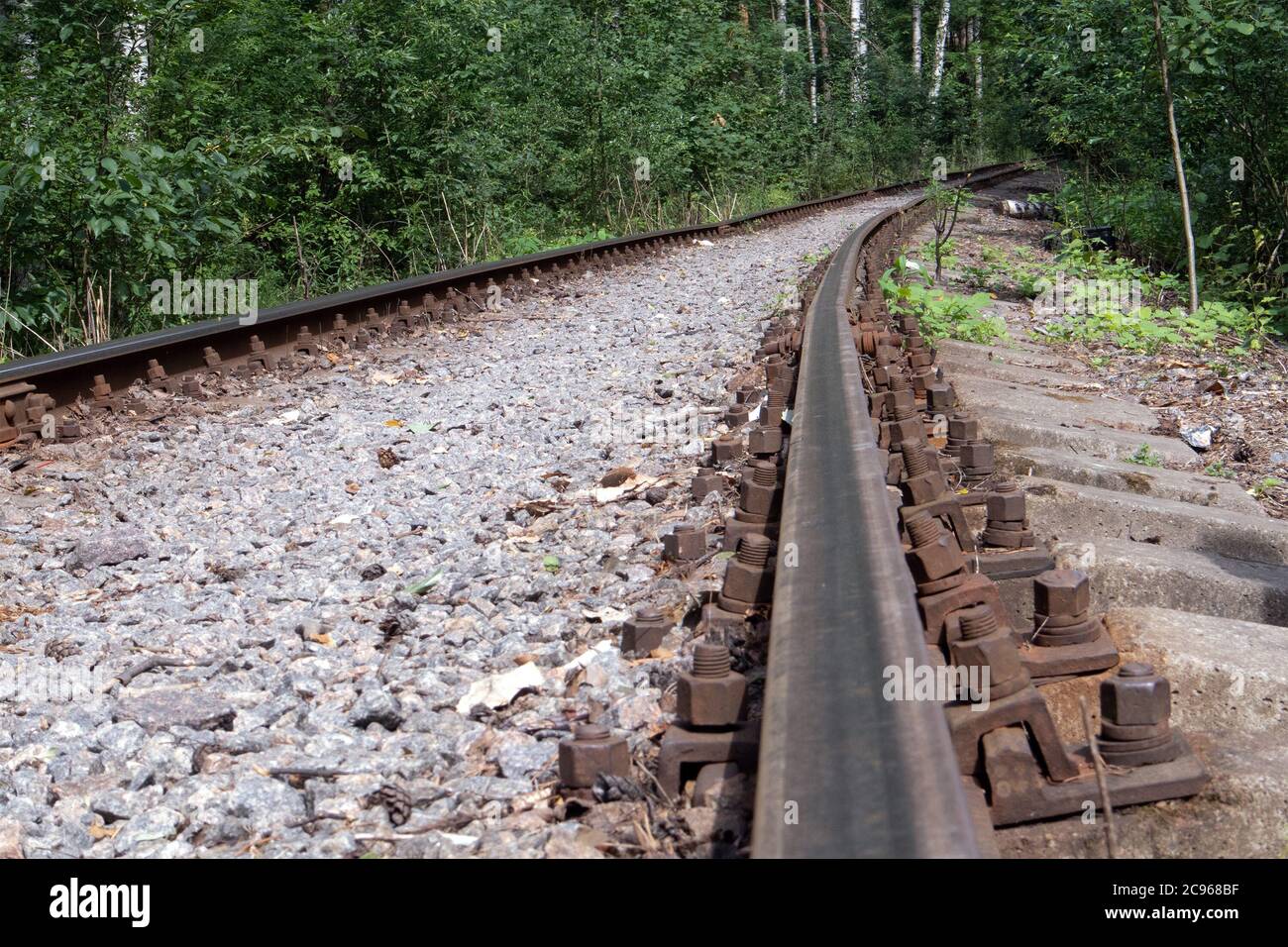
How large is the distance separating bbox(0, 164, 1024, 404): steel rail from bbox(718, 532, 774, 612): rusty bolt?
3832 mm

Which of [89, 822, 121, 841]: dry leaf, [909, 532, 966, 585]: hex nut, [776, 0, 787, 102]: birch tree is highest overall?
[776, 0, 787, 102]: birch tree

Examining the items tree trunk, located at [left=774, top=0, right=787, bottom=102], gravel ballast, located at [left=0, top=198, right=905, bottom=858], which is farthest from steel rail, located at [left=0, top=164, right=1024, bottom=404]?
tree trunk, located at [left=774, top=0, right=787, bottom=102]

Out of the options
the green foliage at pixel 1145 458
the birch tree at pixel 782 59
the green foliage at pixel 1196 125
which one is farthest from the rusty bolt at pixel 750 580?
the birch tree at pixel 782 59

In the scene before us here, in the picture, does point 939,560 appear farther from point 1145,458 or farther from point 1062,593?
point 1145,458

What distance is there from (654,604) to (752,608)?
43 cm

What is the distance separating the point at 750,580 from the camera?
8.30ft

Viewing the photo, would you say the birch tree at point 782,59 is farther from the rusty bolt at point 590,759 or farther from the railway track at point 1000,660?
the rusty bolt at point 590,759

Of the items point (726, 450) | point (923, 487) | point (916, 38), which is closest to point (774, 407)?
point (726, 450)

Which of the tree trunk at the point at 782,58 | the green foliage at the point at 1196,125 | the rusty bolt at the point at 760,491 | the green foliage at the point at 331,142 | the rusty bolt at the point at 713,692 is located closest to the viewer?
the rusty bolt at the point at 713,692

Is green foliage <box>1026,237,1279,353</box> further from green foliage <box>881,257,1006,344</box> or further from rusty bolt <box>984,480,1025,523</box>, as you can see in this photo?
rusty bolt <box>984,480,1025,523</box>

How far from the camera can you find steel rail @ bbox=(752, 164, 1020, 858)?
131cm

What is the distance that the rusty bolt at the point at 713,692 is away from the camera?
195 cm

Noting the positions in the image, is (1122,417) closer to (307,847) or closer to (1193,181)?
(307,847)

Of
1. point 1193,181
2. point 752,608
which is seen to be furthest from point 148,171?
point 1193,181
